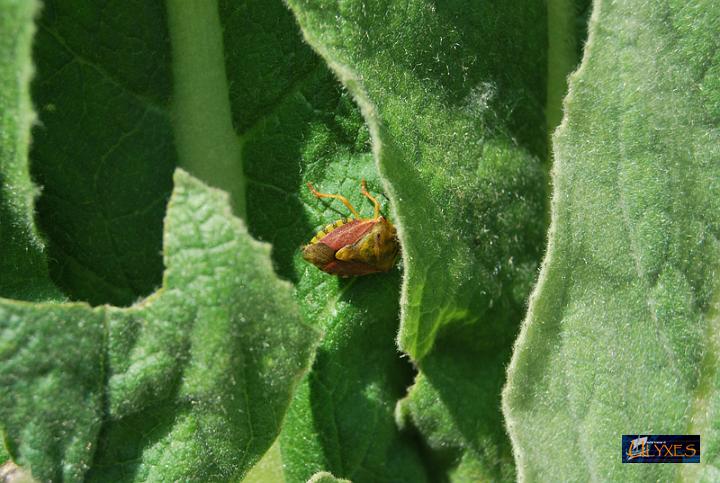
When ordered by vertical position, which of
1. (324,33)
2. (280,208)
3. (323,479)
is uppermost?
(324,33)

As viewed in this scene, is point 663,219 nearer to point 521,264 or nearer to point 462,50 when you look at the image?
point 521,264

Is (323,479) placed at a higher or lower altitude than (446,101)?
lower

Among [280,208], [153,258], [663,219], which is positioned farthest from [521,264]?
[153,258]

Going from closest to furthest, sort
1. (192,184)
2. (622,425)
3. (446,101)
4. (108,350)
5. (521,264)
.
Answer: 1. (192,184)
2. (108,350)
3. (622,425)
4. (446,101)
5. (521,264)

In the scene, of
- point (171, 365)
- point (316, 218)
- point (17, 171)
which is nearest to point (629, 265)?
point (316, 218)

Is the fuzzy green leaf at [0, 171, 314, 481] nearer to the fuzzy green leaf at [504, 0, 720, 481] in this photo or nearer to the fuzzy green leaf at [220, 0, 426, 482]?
the fuzzy green leaf at [220, 0, 426, 482]

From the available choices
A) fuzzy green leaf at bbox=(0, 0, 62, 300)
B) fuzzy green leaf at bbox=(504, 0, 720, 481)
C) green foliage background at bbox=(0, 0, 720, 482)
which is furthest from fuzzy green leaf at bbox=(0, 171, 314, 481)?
fuzzy green leaf at bbox=(504, 0, 720, 481)

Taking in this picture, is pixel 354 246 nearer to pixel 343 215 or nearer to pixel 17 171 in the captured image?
pixel 343 215

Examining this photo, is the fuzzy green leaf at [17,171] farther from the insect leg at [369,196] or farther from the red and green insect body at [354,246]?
the insect leg at [369,196]
